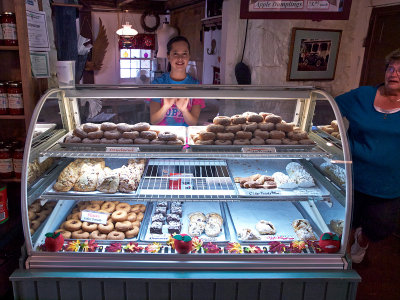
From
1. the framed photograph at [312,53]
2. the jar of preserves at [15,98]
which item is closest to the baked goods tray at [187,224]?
the jar of preserves at [15,98]

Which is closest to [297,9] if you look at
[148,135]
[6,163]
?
[148,135]

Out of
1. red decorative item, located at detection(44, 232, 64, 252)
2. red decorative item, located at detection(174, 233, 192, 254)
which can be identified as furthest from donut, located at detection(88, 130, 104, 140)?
red decorative item, located at detection(174, 233, 192, 254)

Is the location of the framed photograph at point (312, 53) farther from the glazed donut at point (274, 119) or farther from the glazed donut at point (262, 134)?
the glazed donut at point (262, 134)

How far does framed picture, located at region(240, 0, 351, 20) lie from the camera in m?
3.04

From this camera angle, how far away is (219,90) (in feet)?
8.37

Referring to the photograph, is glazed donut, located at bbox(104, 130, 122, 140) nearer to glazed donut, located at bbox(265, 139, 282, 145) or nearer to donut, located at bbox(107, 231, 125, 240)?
donut, located at bbox(107, 231, 125, 240)

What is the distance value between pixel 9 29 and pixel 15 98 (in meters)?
0.62

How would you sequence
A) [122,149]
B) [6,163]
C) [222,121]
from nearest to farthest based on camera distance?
[122,149] < [222,121] < [6,163]

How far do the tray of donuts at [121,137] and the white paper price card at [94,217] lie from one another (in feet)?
2.11

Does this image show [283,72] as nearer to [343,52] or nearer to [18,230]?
[343,52]

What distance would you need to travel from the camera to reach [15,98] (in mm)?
2992

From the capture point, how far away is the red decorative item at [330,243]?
7.88 ft

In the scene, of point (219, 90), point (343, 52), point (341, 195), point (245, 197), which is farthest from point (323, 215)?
point (343, 52)

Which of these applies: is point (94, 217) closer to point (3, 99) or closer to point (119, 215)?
point (119, 215)
